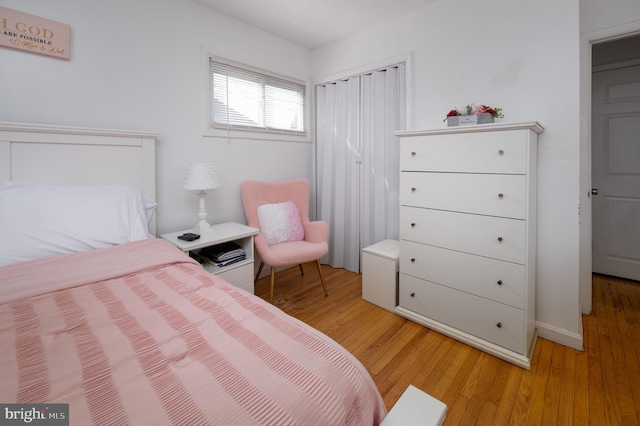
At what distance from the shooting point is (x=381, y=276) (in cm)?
244

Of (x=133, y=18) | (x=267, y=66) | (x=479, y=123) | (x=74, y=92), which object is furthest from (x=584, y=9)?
(x=74, y=92)

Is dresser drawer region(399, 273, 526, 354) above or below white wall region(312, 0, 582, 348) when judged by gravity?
below

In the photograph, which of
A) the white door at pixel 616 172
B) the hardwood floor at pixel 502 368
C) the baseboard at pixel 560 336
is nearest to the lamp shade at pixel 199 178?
the hardwood floor at pixel 502 368

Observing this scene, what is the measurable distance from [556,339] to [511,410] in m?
0.86

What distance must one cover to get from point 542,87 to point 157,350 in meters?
2.57

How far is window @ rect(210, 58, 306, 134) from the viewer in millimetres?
2717

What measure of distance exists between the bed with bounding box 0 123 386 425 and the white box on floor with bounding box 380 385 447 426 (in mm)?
64

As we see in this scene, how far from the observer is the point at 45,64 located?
6.02 ft

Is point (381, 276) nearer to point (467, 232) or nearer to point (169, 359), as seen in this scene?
point (467, 232)

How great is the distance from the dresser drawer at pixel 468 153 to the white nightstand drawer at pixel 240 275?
146 centimetres

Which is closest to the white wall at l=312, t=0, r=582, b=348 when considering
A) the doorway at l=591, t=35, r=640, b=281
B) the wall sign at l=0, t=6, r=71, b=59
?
the doorway at l=591, t=35, r=640, b=281

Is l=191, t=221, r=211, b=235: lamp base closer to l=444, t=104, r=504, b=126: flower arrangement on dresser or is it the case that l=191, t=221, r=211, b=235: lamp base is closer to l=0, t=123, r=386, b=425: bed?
l=0, t=123, r=386, b=425: bed

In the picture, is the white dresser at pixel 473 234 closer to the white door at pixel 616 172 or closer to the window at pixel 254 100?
the window at pixel 254 100

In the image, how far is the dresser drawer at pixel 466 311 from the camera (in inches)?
70.2
